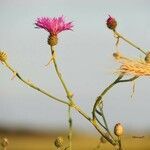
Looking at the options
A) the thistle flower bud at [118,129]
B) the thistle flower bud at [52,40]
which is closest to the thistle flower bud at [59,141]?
the thistle flower bud at [118,129]

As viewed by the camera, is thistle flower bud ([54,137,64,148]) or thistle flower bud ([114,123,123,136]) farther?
thistle flower bud ([54,137,64,148])

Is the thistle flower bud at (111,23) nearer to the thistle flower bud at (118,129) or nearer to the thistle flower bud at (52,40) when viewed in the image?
the thistle flower bud at (52,40)

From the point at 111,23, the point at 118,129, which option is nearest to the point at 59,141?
the point at 118,129

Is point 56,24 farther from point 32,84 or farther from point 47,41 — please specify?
point 32,84

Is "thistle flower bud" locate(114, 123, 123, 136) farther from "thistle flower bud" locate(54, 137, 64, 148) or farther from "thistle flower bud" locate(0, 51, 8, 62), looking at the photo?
"thistle flower bud" locate(0, 51, 8, 62)

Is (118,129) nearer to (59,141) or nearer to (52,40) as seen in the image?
(59,141)

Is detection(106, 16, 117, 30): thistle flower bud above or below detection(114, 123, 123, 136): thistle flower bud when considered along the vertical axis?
above

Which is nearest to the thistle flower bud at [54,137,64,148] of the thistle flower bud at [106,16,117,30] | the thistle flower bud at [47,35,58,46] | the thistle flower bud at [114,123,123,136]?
the thistle flower bud at [114,123,123,136]

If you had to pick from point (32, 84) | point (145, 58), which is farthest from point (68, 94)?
point (145, 58)
